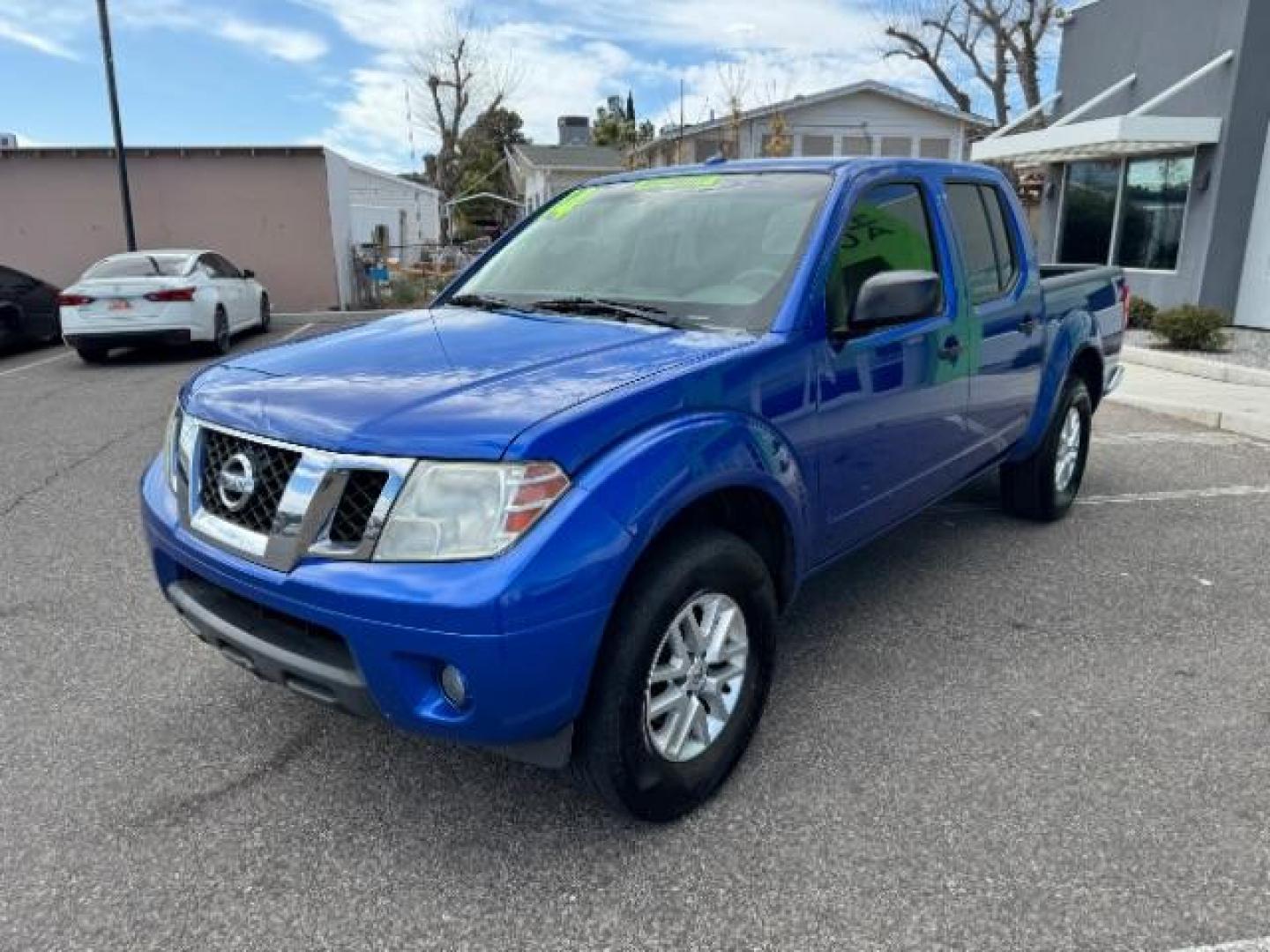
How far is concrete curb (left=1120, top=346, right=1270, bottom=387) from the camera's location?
9375 millimetres

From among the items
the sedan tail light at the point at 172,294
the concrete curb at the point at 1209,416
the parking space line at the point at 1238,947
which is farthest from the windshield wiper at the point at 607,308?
the sedan tail light at the point at 172,294

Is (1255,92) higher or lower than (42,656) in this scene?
higher

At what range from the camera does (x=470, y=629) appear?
6.85ft

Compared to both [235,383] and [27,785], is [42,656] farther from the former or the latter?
[235,383]

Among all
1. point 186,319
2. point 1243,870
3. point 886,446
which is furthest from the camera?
point 186,319

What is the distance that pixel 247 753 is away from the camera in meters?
3.02

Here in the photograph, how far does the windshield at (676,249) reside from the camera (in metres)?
3.15

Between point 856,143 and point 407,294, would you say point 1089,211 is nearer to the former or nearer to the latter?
point 407,294

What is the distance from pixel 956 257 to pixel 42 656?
399 centimetres

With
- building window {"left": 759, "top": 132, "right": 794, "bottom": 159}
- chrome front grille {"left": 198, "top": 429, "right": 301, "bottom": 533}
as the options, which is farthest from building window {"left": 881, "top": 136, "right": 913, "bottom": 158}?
chrome front grille {"left": 198, "top": 429, "right": 301, "bottom": 533}

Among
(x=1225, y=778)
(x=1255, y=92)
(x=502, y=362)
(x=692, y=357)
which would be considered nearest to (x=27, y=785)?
(x=502, y=362)

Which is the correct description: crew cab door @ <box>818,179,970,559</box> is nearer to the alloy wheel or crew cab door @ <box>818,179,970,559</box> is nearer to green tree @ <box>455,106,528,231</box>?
the alloy wheel

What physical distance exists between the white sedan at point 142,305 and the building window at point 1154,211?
1346 cm

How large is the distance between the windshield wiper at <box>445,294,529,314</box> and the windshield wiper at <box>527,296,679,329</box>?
62 millimetres
